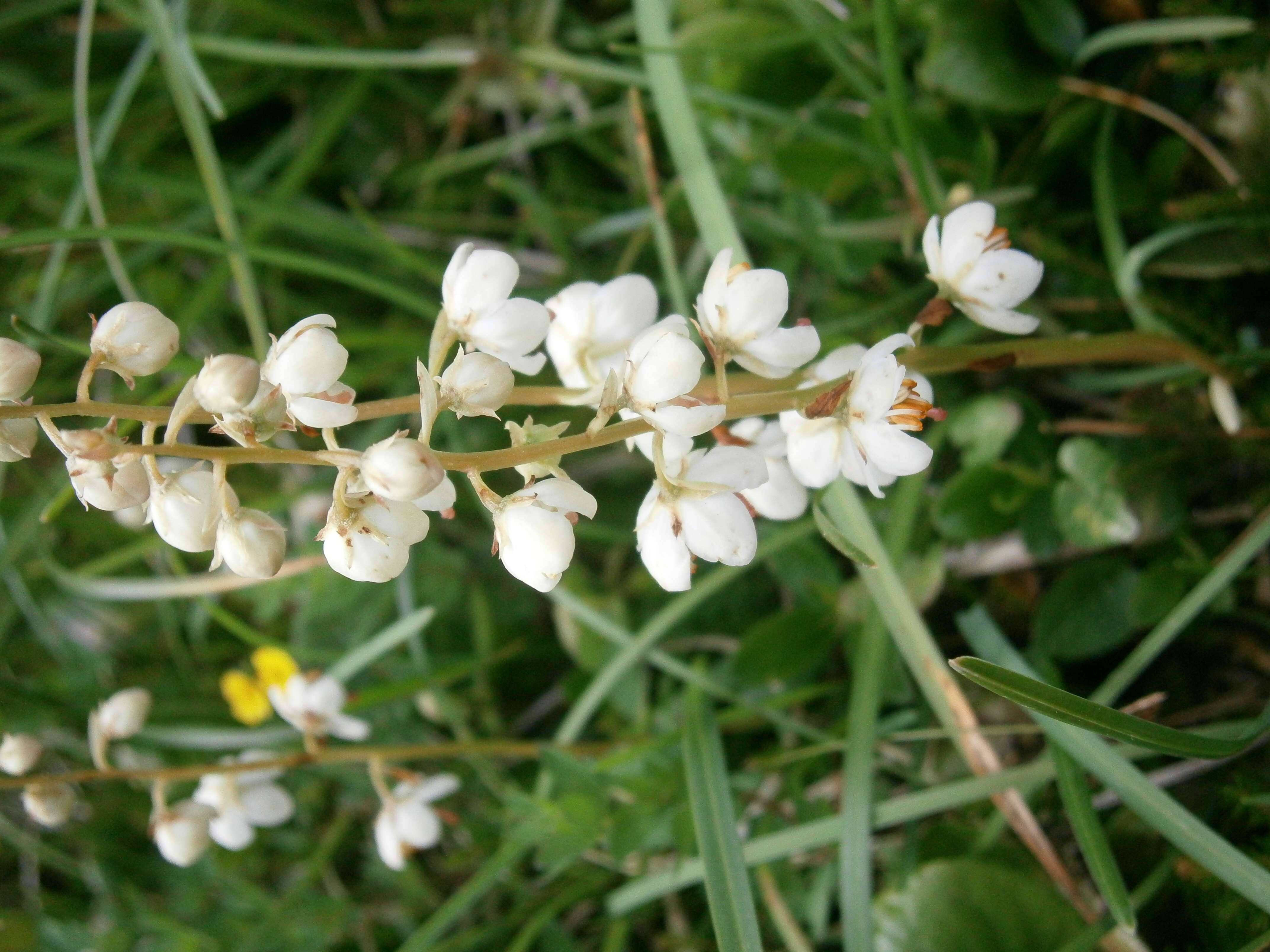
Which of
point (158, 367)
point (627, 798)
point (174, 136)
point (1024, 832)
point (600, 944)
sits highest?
point (174, 136)

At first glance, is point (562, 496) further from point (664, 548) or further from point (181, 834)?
point (181, 834)

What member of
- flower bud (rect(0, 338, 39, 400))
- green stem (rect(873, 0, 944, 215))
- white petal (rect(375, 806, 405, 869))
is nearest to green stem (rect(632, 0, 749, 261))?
green stem (rect(873, 0, 944, 215))

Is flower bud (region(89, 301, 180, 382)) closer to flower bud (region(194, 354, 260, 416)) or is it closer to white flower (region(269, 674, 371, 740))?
flower bud (region(194, 354, 260, 416))

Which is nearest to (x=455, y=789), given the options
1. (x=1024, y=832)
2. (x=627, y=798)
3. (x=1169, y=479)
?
(x=627, y=798)

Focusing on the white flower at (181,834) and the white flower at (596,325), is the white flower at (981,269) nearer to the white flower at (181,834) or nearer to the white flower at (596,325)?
the white flower at (596,325)

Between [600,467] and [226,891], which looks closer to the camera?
[600,467]

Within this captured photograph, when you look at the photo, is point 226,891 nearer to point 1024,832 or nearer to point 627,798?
point 627,798

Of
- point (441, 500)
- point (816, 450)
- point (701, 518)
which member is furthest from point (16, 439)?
point (816, 450)
